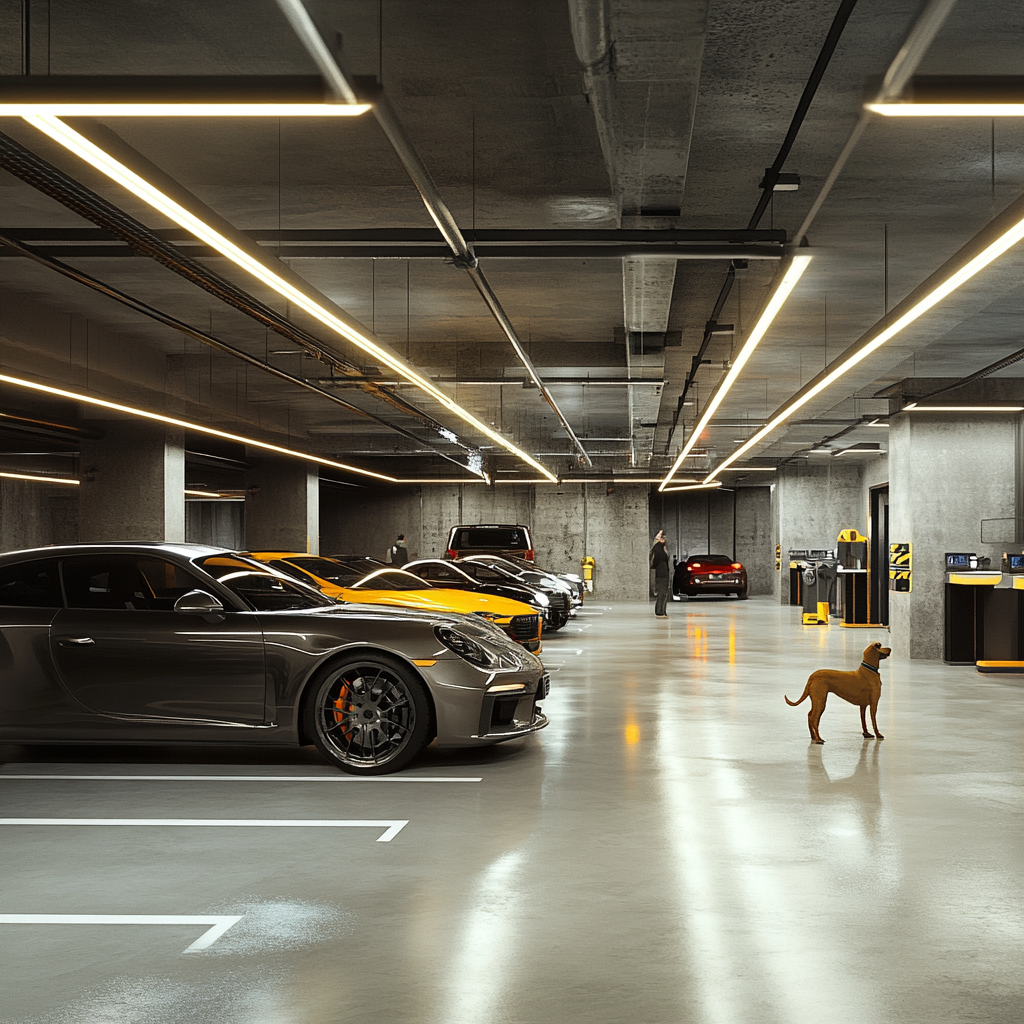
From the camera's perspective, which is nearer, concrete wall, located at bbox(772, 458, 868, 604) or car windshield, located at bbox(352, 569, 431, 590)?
car windshield, located at bbox(352, 569, 431, 590)

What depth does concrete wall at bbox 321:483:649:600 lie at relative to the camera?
32.5 metres

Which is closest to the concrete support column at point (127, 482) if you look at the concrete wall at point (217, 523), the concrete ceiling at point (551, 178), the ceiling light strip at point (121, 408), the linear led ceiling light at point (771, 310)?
the ceiling light strip at point (121, 408)

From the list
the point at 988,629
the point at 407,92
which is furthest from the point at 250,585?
the point at 988,629

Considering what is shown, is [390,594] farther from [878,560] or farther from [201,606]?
[878,560]

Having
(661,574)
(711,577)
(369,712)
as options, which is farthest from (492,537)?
(369,712)

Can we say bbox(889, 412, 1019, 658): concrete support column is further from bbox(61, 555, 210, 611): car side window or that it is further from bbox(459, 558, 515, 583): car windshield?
bbox(61, 555, 210, 611): car side window

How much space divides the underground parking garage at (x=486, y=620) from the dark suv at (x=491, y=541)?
903cm

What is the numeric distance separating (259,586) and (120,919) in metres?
3.16

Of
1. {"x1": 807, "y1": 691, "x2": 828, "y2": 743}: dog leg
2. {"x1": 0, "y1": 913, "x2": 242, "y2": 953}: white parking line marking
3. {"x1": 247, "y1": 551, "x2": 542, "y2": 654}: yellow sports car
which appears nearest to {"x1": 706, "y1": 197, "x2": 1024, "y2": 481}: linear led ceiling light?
{"x1": 807, "y1": 691, "x2": 828, "y2": 743}: dog leg

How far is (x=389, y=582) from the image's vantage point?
40.8 ft

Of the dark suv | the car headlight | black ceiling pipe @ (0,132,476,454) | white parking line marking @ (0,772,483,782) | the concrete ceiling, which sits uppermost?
the concrete ceiling

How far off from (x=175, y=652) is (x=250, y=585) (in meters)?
0.69

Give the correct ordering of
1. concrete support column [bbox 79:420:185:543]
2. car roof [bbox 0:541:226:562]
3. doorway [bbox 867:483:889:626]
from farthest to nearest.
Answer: doorway [bbox 867:483:889:626] < concrete support column [bbox 79:420:185:543] < car roof [bbox 0:541:226:562]

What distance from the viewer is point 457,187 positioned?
24.3 ft
